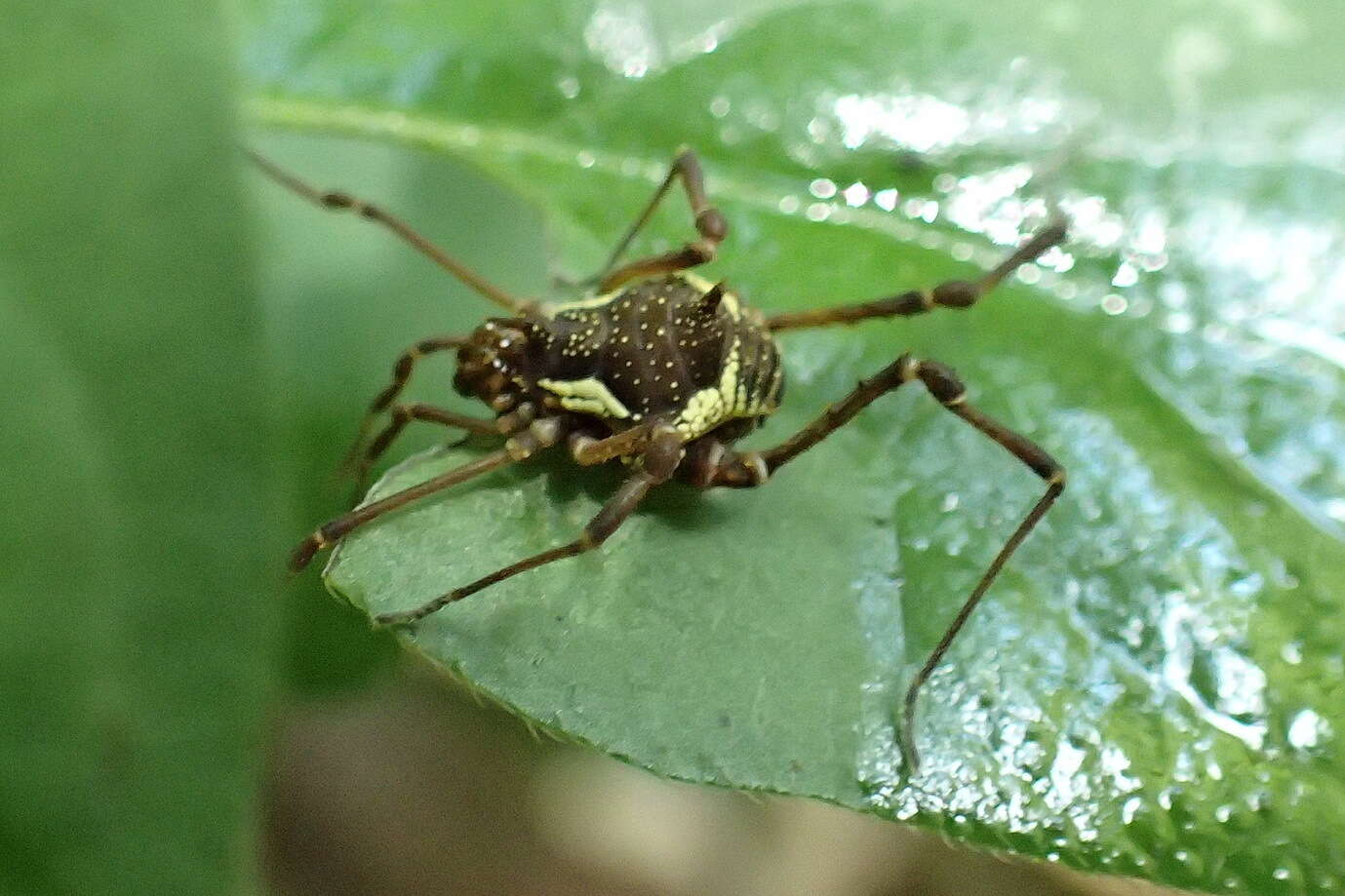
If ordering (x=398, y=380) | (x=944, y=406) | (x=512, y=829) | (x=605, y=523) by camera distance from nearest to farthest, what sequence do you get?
(x=605, y=523)
(x=944, y=406)
(x=398, y=380)
(x=512, y=829)

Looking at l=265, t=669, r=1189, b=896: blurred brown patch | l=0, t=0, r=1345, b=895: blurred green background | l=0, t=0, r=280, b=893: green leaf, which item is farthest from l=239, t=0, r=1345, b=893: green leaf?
l=265, t=669, r=1189, b=896: blurred brown patch

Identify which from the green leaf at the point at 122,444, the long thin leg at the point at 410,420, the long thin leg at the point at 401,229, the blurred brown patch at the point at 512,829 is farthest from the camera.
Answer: the blurred brown patch at the point at 512,829

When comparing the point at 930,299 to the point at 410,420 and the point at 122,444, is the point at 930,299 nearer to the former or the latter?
the point at 410,420

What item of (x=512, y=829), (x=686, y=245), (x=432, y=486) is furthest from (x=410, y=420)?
(x=512, y=829)

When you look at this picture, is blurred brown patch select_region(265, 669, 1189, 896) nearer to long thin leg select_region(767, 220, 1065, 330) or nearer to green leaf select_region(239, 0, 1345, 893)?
green leaf select_region(239, 0, 1345, 893)

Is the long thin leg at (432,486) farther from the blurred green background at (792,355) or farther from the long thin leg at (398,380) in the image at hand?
the long thin leg at (398,380)

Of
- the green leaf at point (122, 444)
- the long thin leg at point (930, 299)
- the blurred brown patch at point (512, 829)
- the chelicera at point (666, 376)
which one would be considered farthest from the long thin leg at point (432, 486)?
the blurred brown patch at point (512, 829)
